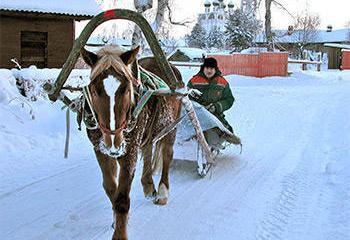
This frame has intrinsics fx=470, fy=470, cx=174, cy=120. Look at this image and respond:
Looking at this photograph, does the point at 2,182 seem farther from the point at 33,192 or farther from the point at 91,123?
the point at 91,123

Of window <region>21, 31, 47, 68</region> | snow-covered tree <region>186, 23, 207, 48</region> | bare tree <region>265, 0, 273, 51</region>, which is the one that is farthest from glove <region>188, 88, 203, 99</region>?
snow-covered tree <region>186, 23, 207, 48</region>

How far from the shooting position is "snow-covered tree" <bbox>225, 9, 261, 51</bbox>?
4188 cm

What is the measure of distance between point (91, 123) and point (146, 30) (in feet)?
3.24

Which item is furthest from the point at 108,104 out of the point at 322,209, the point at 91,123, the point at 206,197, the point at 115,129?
the point at 322,209

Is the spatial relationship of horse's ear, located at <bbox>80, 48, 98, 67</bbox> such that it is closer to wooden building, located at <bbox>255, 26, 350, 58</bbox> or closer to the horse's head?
the horse's head

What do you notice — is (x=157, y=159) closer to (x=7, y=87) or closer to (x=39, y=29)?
(x=7, y=87)

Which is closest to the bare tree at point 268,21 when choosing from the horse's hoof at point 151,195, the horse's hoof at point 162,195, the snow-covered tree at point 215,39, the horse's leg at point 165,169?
the snow-covered tree at point 215,39

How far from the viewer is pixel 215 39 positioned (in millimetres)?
51156

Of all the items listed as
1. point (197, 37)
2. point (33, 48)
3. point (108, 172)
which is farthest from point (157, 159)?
point (197, 37)

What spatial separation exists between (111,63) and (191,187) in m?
2.70

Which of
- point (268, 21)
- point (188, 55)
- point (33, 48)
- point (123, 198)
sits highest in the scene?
point (268, 21)

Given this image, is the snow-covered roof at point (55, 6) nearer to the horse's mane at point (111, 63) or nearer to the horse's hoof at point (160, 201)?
the horse's hoof at point (160, 201)

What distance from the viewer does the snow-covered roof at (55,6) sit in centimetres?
1356

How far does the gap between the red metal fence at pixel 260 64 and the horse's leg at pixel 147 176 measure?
Answer: 1840 cm
